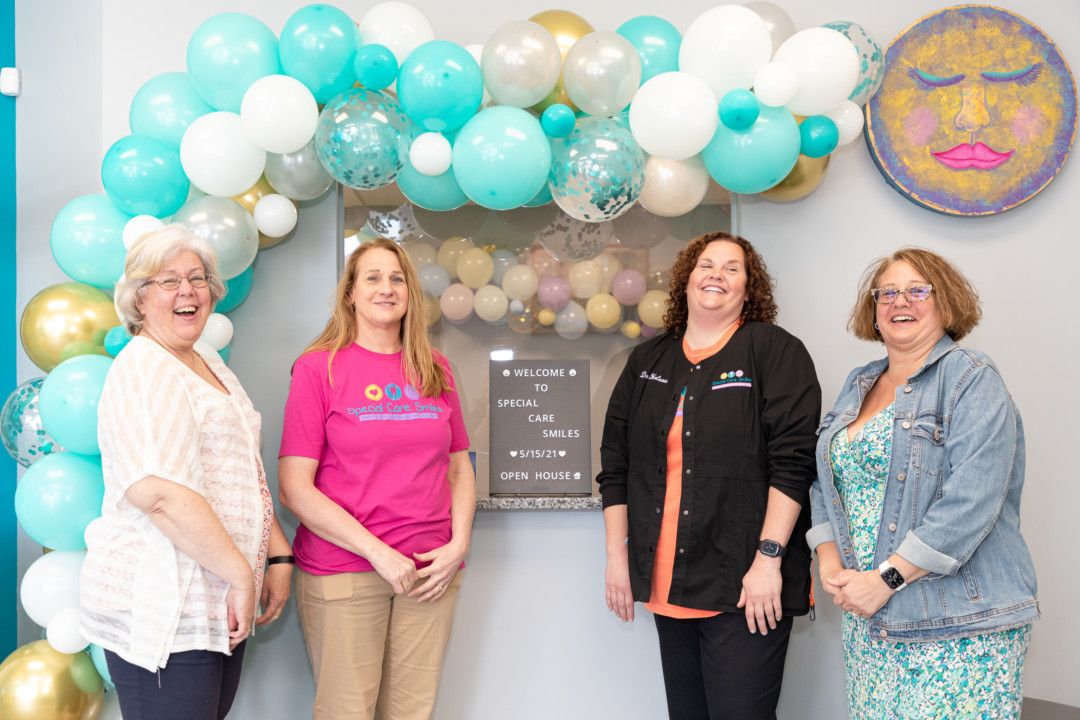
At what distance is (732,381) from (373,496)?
0.94 metres

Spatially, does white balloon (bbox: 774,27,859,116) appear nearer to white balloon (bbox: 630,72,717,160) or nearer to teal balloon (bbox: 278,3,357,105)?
white balloon (bbox: 630,72,717,160)

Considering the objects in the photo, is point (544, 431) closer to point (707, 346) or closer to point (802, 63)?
point (707, 346)

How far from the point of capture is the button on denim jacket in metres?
1.56

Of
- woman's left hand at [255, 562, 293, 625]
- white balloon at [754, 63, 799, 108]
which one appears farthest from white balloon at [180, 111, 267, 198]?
white balloon at [754, 63, 799, 108]

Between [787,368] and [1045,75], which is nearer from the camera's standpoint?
[787,368]

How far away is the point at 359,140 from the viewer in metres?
2.01

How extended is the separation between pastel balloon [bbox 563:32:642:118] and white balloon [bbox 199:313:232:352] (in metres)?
1.13

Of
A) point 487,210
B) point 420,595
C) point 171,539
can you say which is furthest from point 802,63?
point 171,539

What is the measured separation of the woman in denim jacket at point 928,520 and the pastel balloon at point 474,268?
1132mm

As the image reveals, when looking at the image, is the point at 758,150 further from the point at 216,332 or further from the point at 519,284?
the point at 216,332

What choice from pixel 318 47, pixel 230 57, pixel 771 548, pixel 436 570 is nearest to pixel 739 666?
pixel 771 548

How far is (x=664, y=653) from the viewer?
6.75ft

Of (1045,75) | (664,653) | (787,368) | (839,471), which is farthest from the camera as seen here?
(1045,75)

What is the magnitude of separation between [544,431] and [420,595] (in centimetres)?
65
